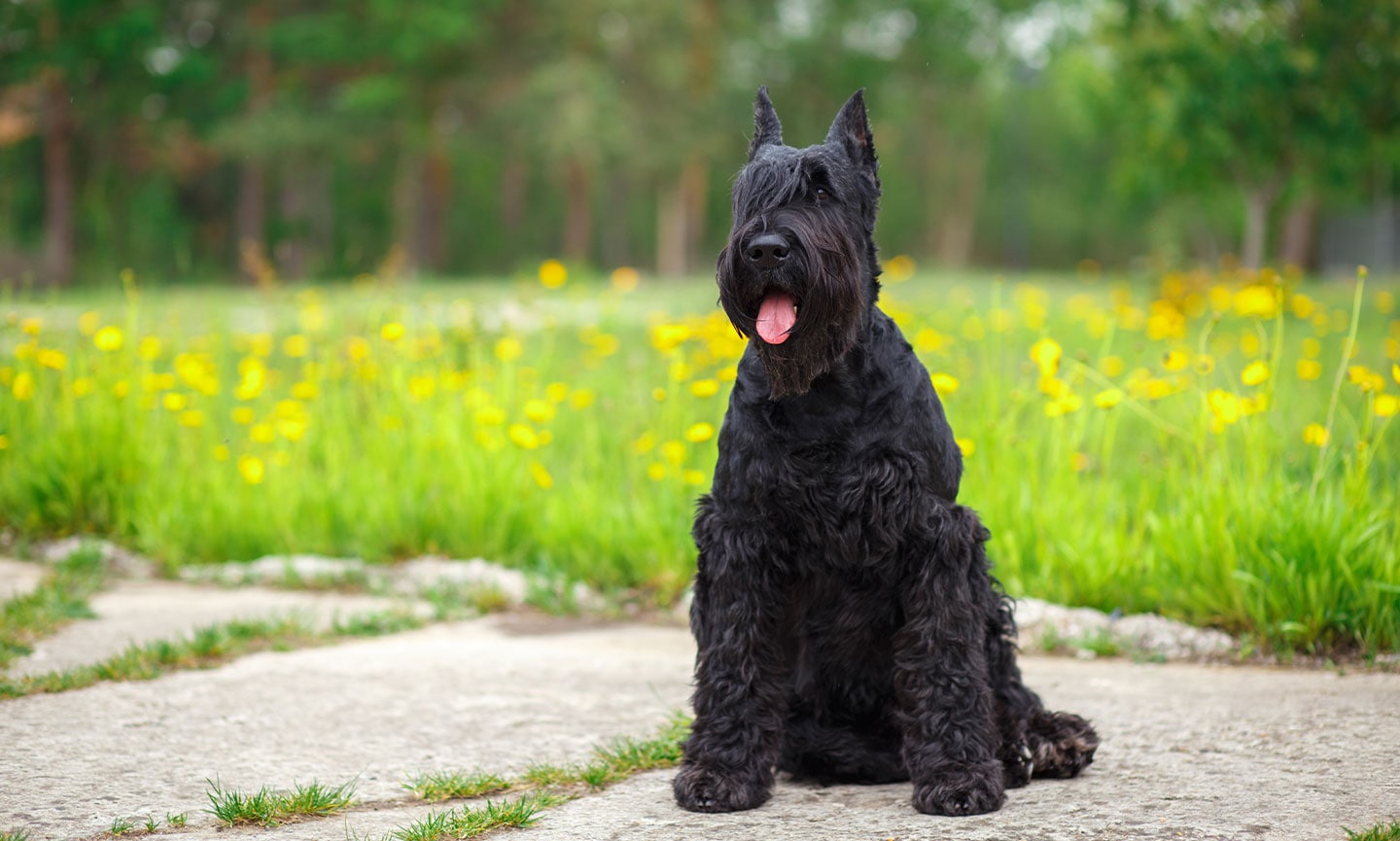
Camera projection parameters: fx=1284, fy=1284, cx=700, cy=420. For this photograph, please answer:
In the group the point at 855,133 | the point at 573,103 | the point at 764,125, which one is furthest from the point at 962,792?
the point at 573,103

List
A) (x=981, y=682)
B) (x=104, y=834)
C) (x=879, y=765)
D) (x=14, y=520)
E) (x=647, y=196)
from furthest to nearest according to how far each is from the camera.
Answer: (x=647, y=196) → (x=14, y=520) → (x=879, y=765) → (x=981, y=682) → (x=104, y=834)

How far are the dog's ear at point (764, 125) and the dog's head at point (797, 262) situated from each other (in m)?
0.12

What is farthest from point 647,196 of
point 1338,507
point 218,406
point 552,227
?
point 1338,507

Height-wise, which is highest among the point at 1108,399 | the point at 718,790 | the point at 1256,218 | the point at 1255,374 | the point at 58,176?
the point at 58,176

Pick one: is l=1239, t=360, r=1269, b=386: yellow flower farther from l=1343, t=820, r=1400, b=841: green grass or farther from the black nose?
the black nose

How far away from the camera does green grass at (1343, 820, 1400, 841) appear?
2.80 m

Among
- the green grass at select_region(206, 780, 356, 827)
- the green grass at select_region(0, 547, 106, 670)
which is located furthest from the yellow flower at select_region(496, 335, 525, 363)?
the green grass at select_region(206, 780, 356, 827)

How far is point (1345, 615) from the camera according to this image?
4574 mm

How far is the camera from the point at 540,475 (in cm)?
621

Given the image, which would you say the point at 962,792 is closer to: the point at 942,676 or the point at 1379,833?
the point at 942,676

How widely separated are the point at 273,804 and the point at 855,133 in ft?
7.49

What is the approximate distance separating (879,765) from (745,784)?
425mm

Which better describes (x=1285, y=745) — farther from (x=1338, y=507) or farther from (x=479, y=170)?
(x=479, y=170)

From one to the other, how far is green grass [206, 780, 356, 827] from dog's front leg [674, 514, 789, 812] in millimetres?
892
